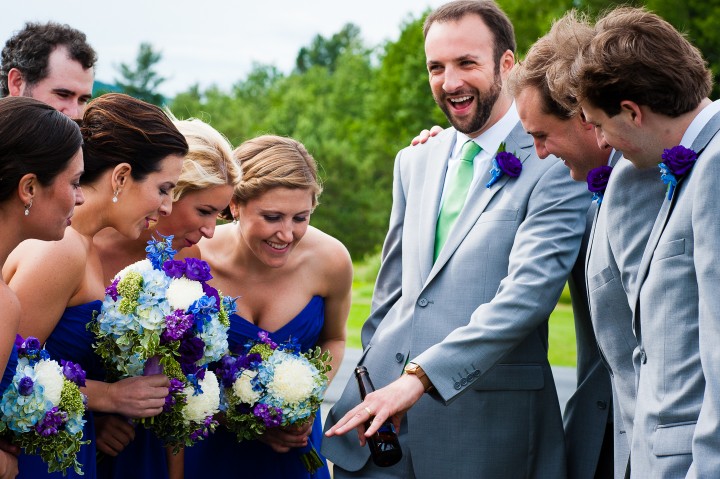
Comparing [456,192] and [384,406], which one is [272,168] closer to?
[456,192]

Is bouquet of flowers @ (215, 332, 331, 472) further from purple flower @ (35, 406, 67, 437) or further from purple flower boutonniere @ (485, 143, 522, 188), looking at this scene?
purple flower boutonniere @ (485, 143, 522, 188)

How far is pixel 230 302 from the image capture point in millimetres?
4488

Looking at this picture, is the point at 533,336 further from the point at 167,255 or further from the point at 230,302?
the point at 167,255

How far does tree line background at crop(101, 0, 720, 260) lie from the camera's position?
3161cm

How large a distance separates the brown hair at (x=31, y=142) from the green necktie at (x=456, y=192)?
1.98 m

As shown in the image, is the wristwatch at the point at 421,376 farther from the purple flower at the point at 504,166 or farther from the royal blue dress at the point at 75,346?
the royal blue dress at the point at 75,346

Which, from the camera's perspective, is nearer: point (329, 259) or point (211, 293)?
point (211, 293)

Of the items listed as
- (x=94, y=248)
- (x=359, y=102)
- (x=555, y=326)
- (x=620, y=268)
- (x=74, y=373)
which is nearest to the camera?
(x=620, y=268)

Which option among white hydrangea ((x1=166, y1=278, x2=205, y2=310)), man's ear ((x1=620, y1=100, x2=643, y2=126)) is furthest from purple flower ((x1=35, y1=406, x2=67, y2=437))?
man's ear ((x1=620, y1=100, x2=643, y2=126))

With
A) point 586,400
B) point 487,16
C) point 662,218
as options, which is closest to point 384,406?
point 586,400

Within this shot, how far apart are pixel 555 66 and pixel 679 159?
0.90 m

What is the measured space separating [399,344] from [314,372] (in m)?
0.46

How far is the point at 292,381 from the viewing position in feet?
15.1

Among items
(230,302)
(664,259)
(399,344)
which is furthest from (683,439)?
(230,302)
